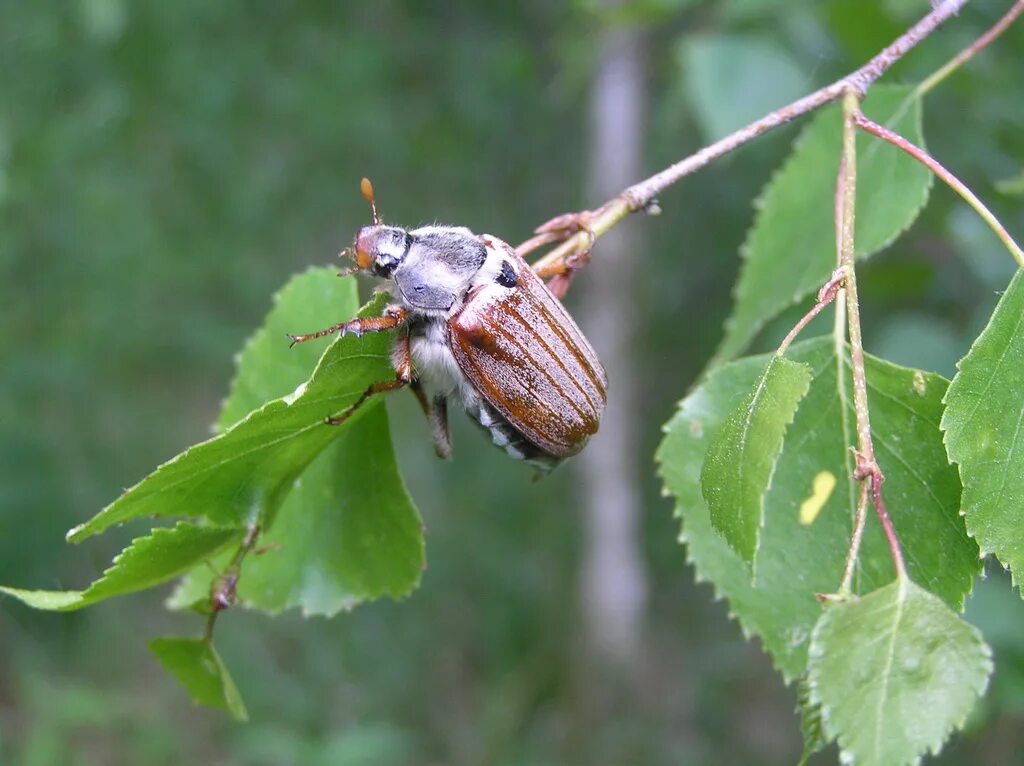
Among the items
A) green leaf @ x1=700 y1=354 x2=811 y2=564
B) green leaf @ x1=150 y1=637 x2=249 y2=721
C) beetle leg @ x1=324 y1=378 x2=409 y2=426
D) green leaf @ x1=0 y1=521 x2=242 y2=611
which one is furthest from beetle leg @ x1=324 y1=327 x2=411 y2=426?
green leaf @ x1=700 y1=354 x2=811 y2=564

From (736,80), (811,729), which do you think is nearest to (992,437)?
(811,729)

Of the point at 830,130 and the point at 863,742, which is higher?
the point at 830,130

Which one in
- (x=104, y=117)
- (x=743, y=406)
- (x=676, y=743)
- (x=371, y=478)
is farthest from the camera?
(x=676, y=743)

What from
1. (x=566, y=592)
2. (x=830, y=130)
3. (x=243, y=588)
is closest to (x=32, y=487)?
(x=566, y=592)

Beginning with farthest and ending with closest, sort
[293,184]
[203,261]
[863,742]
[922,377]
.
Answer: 1. [293,184]
2. [203,261]
3. [922,377]
4. [863,742]

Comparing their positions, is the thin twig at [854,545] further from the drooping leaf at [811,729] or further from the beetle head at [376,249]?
the beetle head at [376,249]

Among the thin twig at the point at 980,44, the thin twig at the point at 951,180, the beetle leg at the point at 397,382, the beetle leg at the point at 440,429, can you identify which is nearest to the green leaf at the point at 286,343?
the beetle leg at the point at 397,382

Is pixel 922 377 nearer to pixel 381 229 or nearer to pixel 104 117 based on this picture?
pixel 381 229
